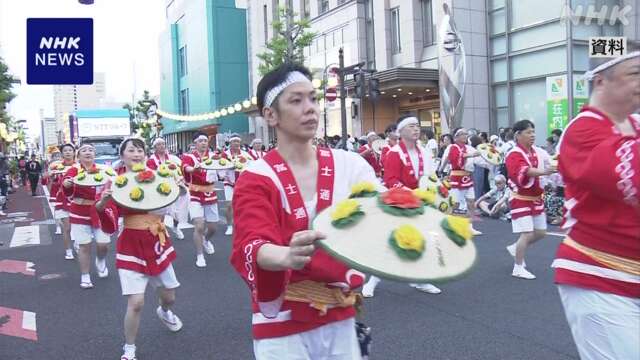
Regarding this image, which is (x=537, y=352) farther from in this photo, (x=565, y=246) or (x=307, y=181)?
(x=307, y=181)

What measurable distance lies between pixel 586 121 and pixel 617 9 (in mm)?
20792

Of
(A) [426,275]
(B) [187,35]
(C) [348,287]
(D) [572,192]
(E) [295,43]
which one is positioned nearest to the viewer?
(A) [426,275]

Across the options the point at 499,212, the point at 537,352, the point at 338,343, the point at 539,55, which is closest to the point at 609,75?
the point at 338,343

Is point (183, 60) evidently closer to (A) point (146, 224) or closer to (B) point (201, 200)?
(B) point (201, 200)

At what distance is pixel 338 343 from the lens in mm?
2453

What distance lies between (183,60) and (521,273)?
195ft

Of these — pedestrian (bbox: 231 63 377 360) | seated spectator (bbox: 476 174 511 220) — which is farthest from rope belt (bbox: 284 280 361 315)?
seated spectator (bbox: 476 174 511 220)

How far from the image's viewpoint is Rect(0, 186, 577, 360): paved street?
497 cm

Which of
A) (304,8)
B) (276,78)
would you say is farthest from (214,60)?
(276,78)

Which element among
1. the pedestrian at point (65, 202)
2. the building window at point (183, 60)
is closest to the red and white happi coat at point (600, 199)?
the pedestrian at point (65, 202)

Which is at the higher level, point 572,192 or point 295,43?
point 295,43

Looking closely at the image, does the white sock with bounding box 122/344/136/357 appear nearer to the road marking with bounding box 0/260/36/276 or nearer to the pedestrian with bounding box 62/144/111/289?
the pedestrian with bounding box 62/144/111/289

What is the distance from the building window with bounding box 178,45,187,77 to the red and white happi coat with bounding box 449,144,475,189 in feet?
175

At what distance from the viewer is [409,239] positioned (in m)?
1.76
